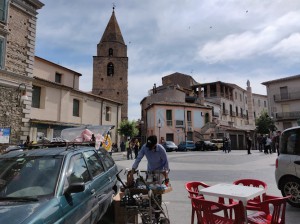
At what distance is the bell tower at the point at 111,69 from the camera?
47625 mm

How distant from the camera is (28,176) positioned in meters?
3.63

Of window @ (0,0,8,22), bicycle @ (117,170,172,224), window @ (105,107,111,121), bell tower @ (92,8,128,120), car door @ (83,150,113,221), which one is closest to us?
car door @ (83,150,113,221)

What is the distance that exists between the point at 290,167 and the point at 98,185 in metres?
4.57

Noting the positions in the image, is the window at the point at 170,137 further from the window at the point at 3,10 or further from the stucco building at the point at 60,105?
the window at the point at 3,10

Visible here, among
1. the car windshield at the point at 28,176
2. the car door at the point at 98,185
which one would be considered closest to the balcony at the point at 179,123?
the car door at the point at 98,185

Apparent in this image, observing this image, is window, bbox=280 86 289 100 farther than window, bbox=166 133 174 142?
Yes

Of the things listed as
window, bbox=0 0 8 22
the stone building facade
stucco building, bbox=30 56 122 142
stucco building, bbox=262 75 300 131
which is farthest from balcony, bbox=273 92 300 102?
window, bbox=0 0 8 22

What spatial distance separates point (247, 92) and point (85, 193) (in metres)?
65.0

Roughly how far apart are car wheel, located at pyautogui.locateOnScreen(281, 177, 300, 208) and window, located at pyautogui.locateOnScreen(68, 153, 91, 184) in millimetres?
4728

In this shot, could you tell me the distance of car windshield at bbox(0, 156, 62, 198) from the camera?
10.9 ft

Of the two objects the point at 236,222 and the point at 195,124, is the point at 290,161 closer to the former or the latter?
the point at 236,222

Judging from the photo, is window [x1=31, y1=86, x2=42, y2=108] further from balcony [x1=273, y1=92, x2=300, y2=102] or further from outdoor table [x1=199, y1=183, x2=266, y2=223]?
balcony [x1=273, y1=92, x2=300, y2=102]

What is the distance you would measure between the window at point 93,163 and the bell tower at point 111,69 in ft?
136

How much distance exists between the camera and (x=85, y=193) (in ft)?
12.7
